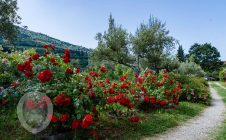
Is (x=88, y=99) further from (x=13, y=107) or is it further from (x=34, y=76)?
(x=13, y=107)

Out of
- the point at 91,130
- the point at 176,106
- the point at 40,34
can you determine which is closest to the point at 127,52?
the point at 176,106

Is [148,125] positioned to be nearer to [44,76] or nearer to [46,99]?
[46,99]

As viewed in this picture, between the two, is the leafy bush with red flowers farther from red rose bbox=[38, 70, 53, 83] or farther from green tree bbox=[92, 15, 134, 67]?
green tree bbox=[92, 15, 134, 67]

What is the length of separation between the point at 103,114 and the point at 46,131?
2295mm

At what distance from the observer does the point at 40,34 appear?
57781 mm

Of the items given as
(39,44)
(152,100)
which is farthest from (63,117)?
(39,44)

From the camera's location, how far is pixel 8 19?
77.9 ft

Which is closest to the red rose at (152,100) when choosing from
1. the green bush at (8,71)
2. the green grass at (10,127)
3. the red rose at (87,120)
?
the green bush at (8,71)

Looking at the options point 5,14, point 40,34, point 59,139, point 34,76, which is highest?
A: point 40,34

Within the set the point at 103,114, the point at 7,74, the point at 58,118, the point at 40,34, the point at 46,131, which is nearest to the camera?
the point at 58,118

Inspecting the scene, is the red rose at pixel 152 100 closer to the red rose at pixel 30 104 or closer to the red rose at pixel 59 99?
the red rose at pixel 59 99

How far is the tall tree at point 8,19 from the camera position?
907 inches

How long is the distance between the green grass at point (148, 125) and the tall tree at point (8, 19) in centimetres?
1712

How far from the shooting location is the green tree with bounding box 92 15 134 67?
2650 cm
